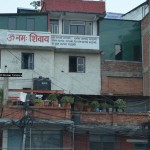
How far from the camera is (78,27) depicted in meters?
42.3

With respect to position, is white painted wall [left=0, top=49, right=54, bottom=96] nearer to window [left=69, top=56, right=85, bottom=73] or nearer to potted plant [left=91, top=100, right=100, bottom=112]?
window [left=69, top=56, right=85, bottom=73]

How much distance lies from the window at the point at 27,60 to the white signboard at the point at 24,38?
2.90 feet

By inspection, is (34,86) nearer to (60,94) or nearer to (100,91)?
(60,94)

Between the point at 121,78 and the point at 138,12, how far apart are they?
8.90 m

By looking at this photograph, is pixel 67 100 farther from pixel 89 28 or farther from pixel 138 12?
pixel 138 12

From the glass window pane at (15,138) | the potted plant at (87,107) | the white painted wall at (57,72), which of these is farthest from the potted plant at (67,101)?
the white painted wall at (57,72)

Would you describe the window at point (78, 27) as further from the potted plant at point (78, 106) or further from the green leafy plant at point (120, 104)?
the green leafy plant at point (120, 104)

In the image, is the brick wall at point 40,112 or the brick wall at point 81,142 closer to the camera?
the brick wall at point 40,112

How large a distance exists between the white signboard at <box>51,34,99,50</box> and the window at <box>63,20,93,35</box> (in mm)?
1427

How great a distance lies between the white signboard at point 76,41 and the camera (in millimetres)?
40375

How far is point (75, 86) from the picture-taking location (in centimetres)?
4034

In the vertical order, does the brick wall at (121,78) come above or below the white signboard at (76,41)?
below

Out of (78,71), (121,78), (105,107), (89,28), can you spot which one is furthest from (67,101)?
(89,28)

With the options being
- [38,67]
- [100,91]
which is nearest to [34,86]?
[38,67]
